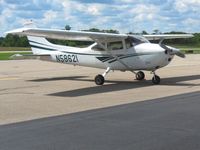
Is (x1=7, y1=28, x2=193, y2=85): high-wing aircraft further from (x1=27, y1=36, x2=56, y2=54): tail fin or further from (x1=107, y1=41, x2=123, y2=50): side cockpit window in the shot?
(x1=27, y1=36, x2=56, y2=54): tail fin

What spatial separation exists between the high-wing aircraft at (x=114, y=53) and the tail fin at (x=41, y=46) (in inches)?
25.4

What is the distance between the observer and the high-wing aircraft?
59.0ft

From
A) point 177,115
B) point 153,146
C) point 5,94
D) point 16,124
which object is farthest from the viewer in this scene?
point 5,94

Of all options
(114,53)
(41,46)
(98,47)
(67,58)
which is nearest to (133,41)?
(114,53)

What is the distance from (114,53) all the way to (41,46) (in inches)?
201

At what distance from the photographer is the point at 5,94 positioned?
15055mm

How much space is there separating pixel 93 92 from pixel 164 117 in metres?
6.07

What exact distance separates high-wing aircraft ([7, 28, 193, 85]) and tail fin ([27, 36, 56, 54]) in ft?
2.12

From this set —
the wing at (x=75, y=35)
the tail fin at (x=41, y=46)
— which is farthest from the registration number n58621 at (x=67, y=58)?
the wing at (x=75, y=35)

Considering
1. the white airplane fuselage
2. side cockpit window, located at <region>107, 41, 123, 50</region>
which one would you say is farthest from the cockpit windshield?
side cockpit window, located at <region>107, 41, 123, 50</region>

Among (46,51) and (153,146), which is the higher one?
(46,51)

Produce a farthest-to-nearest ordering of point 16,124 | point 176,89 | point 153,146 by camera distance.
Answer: point 176,89 → point 16,124 → point 153,146

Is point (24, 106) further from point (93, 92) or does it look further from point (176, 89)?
point (176, 89)

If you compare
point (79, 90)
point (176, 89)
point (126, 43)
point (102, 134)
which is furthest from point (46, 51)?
point (102, 134)
